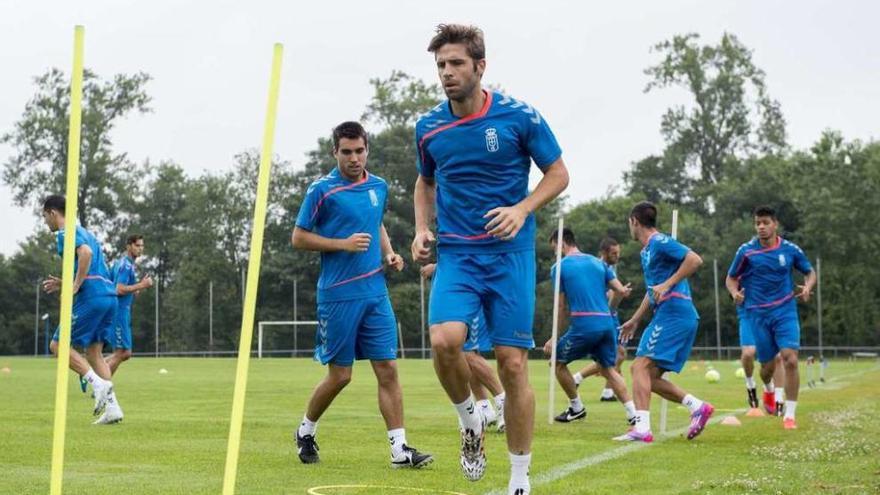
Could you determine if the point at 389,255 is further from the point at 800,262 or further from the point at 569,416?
the point at 800,262

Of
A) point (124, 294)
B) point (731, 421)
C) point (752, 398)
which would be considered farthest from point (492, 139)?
point (124, 294)

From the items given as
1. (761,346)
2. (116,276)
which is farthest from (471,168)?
(116,276)

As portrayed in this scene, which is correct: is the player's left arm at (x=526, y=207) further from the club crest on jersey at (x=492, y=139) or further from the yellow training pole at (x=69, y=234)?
the yellow training pole at (x=69, y=234)

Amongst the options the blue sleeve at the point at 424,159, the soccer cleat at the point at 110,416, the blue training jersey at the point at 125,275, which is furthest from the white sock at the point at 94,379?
the blue sleeve at the point at 424,159

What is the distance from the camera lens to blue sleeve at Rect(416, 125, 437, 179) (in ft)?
23.6

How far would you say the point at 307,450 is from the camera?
9.32 meters

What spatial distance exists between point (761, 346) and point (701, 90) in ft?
204

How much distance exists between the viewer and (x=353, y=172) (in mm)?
9383

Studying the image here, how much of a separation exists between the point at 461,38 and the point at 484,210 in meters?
0.89

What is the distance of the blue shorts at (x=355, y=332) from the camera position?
9336 mm

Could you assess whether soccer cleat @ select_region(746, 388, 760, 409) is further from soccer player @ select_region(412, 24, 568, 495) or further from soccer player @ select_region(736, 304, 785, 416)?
soccer player @ select_region(412, 24, 568, 495)

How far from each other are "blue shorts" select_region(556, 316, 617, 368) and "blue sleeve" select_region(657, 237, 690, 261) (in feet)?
7.22

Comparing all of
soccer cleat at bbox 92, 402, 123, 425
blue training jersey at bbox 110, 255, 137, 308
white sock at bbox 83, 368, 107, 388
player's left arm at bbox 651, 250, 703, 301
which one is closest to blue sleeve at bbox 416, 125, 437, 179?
player's left arm at bbox 651, 250, 703, 301

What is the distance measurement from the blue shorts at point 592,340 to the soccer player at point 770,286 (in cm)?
140
